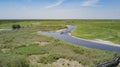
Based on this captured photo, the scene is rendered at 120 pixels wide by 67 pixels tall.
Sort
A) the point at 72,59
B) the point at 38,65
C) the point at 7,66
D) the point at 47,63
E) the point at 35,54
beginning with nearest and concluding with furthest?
the point at 7,66 → the point at 38,65 → the point at 47,63 → the point at 72,59 → the point at 35,54

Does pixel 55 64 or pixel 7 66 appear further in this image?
pixel 55 64

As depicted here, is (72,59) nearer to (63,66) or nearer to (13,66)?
(63,66)

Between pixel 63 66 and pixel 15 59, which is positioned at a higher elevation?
pixel 15 59

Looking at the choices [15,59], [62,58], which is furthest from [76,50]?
[15,59]

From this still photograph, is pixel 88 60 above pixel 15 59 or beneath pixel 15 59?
beneath

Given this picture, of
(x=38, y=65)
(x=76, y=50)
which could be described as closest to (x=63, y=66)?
(x=38, y=65)

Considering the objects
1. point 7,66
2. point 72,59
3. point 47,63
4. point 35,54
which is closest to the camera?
point 7,66

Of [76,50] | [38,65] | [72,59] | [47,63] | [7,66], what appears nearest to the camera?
[7,66]

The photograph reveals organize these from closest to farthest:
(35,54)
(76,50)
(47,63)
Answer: (47,63), (35,54), (76,50)

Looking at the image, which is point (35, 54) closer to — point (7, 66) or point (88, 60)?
point (88, 60)
